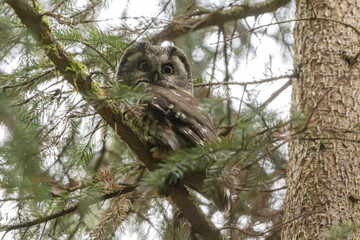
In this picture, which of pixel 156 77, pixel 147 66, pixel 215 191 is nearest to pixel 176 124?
pixel 215 191

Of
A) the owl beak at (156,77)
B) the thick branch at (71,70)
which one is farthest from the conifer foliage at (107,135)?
the owl beak at (156,77)

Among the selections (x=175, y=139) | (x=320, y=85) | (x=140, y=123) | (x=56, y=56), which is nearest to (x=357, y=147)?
(x=320, y=85)

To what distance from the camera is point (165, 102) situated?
8.84 ft

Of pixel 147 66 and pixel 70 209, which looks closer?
pixel 70 209

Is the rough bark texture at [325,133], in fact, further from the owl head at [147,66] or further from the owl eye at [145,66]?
the owl eye at [145,66]

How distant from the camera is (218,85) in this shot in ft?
10.4

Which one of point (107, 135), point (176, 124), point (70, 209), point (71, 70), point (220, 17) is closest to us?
point (71, 70)

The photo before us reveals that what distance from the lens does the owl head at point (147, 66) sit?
10.9 feet

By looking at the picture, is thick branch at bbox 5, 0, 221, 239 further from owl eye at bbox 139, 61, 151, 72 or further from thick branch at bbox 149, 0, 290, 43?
thick branch at bbox 149, 0, 290, 43

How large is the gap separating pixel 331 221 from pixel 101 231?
1.45 metres

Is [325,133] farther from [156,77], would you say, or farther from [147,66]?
[147,66]

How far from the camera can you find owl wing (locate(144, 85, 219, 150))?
259cm

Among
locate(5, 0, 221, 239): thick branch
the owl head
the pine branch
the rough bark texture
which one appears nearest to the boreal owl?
the owl head

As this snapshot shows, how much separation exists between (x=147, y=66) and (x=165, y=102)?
763 millimetres
